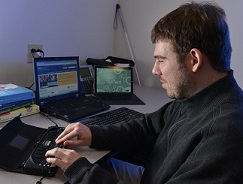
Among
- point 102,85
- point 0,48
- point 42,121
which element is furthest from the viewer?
point 102,85

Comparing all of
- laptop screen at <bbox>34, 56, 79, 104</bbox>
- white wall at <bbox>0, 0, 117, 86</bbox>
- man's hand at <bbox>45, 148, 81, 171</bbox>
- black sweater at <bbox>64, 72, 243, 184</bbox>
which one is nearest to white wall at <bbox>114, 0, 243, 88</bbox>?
white wall at <bbox>0, 0, 117, 86</bbox>

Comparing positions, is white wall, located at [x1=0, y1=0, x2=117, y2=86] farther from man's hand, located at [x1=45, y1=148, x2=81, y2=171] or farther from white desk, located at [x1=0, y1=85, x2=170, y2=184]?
man's hand, located at [x1=45, y1=148, x2=81, y2=171]

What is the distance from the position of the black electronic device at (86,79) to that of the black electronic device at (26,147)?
0.66 meters

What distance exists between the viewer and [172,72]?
79cm

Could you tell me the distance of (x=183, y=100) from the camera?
82cm

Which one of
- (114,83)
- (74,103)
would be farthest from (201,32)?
(114,83)

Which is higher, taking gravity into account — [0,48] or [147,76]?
[0,48]

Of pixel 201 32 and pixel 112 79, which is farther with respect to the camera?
pixel 112 79

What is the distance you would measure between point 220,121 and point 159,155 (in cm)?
33

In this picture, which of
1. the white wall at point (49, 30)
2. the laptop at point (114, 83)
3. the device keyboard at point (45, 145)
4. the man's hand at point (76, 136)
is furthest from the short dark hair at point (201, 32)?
the white wall at point (49, 30)

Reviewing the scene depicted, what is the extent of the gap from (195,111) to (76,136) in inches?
18.3

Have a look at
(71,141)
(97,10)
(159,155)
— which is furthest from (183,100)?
(97,10)

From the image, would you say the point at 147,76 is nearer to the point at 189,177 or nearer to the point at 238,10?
the point at 238,10

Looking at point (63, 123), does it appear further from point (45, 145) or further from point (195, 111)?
point (195, 111)
